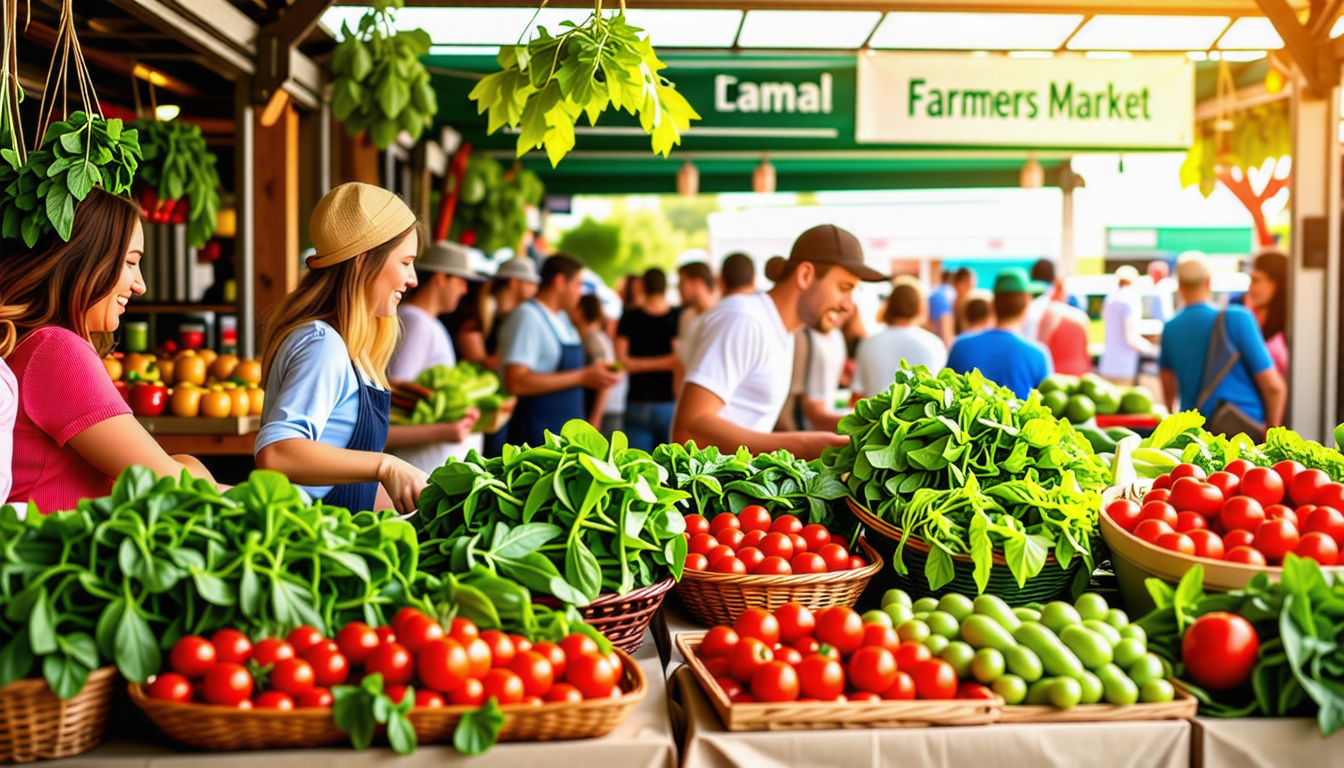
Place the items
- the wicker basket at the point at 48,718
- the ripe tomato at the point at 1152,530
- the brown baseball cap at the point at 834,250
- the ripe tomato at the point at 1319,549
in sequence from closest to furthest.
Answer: the wicker basket at the point at 48,718 < the ripe tomato at the point at 1319,549 < the ripe tomato at the point at 1152,530 < the brown baseball cap at the point at 834,250

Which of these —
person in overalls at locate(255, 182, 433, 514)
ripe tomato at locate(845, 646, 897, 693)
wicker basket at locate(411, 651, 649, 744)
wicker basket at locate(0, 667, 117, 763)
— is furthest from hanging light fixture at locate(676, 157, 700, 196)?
wicker basket at locate(0, 667, 117, 763)

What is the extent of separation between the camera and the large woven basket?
2303 millimetres

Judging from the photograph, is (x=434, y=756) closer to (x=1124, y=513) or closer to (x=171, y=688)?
(x=171, y=688)

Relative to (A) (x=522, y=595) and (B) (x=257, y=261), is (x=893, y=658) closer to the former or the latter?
(A) (x=522, y=595)

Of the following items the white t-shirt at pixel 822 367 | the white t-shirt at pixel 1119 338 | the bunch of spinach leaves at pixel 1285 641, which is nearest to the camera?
the bunch of spinach leaves at pixel 1285 641

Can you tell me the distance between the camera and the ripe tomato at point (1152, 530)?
230 centimetres

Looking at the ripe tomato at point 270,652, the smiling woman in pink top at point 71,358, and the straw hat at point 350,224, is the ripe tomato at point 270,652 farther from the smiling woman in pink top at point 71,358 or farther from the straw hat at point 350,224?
the straw hat at point 350,224

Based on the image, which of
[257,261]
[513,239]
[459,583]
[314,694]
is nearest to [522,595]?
[459,583]

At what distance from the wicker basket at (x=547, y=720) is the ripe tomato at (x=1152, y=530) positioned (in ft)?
3.78

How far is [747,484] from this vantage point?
2693 millimetres

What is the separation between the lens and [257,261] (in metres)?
5.61

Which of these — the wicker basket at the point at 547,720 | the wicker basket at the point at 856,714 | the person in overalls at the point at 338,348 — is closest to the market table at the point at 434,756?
the wicker basket at the point at 547,720

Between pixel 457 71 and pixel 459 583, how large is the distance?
5.15 meters

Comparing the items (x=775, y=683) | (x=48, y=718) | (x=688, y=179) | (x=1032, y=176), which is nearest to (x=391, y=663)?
(x=48, y=718)
